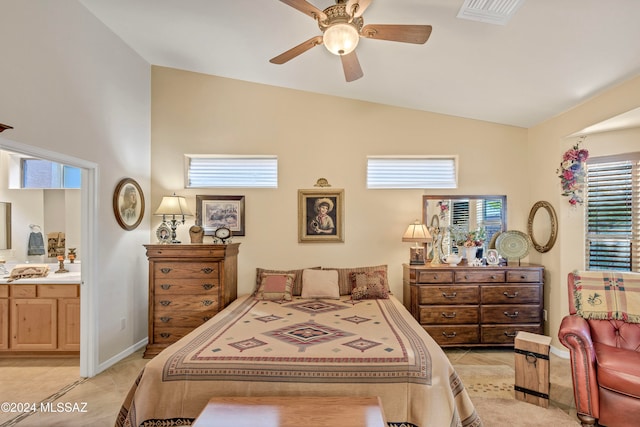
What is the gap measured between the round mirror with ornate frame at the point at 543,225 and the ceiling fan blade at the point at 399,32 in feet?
9.39

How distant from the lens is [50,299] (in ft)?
11.8

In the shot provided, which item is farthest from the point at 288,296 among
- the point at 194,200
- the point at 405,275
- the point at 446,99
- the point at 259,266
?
the point at 446,99

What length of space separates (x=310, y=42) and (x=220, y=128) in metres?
2.40

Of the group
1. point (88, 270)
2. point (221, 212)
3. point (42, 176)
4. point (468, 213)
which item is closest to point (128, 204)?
point (88, 270)

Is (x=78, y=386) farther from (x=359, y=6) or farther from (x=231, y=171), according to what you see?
(x=359, y=6)

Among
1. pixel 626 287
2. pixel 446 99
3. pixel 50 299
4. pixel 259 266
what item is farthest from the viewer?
pixel 259 266

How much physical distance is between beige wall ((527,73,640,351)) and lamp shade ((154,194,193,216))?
4247mm

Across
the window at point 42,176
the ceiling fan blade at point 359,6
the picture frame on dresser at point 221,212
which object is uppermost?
the ceiling fan blade at point 359,6

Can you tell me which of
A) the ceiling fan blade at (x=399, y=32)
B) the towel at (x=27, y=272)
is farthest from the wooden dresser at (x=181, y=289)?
the ceiling fan blade at (x=399, y=32)

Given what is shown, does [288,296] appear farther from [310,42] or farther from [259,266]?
[310,42]

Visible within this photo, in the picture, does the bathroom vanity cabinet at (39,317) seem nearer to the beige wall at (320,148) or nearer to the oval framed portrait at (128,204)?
the oval framed portrait at (128,204)

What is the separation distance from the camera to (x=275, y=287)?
3.83 meters

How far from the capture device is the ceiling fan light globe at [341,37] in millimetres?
2023

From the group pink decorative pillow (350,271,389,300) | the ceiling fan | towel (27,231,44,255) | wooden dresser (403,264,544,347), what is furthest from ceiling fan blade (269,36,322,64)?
towel (27,231,44,255)
